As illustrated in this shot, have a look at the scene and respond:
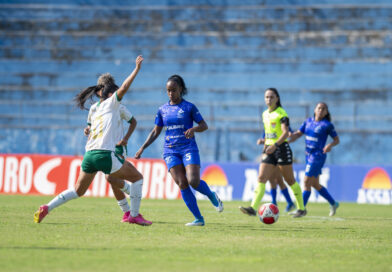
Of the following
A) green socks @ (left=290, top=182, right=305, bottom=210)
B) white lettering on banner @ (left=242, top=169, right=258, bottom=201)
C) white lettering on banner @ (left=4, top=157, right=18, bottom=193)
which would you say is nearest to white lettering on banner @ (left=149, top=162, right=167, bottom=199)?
white lettering on banner @ (left=242, top=169, right=258, bottom=201)

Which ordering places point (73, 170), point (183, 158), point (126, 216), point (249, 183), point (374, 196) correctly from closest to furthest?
1. point (183, 158)
2. point (126, 216)
3. point (374, 196)
4. point (249, 183)
5. point (73, 170)

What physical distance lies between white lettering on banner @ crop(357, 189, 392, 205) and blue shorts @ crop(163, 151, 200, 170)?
1088cm

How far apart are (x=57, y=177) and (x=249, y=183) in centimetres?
583

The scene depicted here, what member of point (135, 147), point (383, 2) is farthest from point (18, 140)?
point (383, 2)

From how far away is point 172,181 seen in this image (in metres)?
21.4

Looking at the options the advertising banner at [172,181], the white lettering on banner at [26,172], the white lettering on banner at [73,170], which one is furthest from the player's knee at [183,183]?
the white lettering on banner at [26,172]

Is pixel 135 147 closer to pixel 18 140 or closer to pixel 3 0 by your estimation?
Result: pixel 18 140

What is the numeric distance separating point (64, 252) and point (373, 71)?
22562 millimetres

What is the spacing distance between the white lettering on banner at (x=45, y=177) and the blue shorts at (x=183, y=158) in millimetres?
11455

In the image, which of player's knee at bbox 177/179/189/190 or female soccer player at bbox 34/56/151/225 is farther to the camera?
player's knee at bbox 177/179/189/190

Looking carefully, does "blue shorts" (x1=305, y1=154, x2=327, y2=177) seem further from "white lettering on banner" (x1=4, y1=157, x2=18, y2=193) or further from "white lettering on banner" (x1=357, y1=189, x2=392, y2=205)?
"white lettering on banner" (x1=4, y1=157, x2=18, y2=193)

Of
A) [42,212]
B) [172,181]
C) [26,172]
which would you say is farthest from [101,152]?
[26,172]

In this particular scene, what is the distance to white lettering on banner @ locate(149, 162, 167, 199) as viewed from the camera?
2130cm

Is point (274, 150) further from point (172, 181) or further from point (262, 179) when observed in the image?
point (172, 181)
